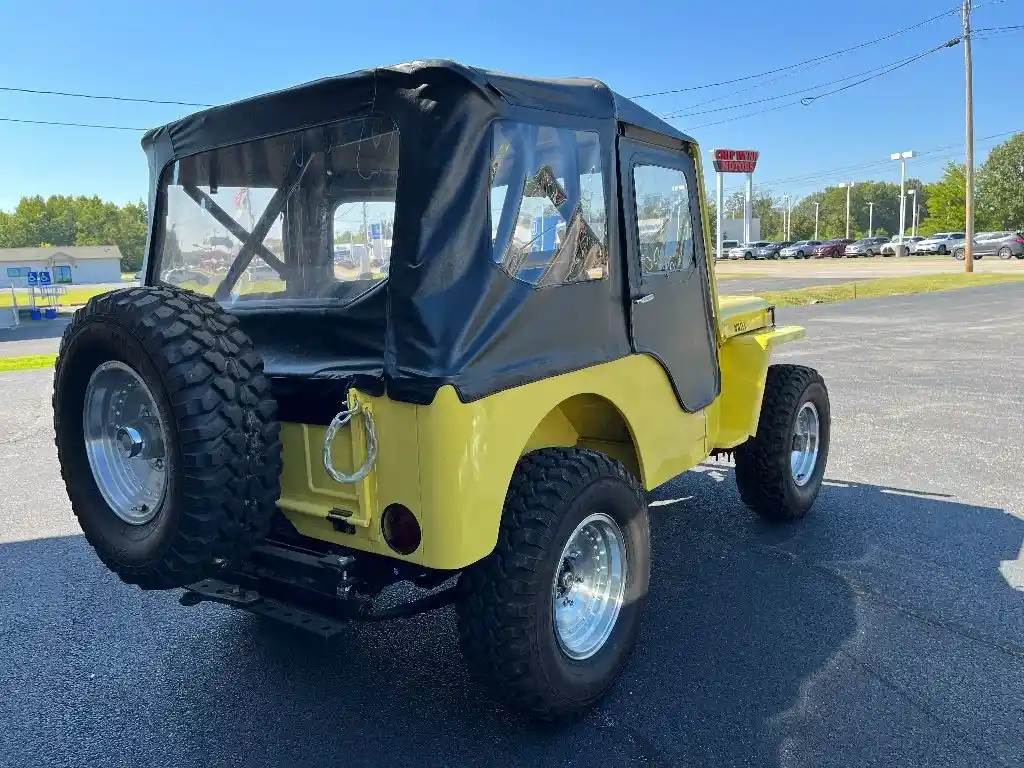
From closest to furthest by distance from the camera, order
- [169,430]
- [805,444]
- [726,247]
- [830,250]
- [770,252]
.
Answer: [169,430], [805,444], [830,250], [770,252], [726,247]

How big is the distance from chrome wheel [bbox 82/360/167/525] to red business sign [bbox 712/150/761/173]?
2090 inches

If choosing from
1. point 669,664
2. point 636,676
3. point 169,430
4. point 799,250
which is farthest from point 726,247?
point 169,430

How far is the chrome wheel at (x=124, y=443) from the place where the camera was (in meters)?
2.84

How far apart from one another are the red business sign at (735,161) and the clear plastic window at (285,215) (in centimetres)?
5222

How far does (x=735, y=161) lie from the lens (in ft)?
176

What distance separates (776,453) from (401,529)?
296 centimetres

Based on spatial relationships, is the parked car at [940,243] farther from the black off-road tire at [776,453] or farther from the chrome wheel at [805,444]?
the black off-road tire at [776,453]

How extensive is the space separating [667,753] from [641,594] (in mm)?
650

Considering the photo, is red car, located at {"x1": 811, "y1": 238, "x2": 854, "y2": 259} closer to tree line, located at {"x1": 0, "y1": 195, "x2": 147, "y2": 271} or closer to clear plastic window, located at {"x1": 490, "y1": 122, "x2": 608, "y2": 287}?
clear plastic window, located at {"x1": 490, "y1": 122, "x2": 608, "y2": 287}

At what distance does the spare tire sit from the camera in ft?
8.20

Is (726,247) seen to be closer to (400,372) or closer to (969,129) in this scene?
(969,129)

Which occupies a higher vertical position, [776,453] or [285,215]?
[285,215]

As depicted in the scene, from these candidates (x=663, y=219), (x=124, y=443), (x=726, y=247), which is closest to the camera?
(x=124, y=443)

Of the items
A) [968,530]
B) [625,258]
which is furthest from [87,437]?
[968,530]
